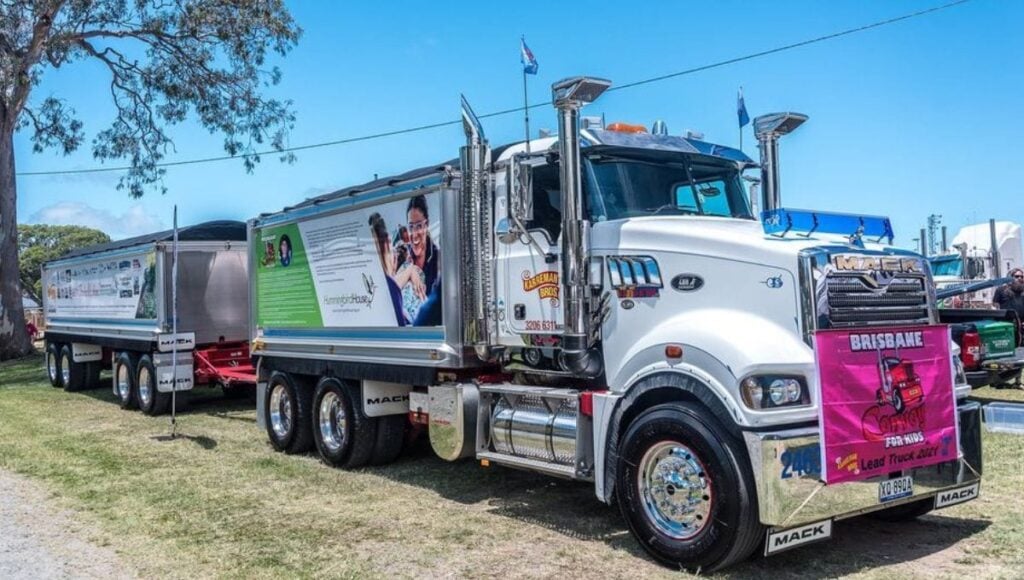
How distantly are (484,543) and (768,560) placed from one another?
1992 millimetres

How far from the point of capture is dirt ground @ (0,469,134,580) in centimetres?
589

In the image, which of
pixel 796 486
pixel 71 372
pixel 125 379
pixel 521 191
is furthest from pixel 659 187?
pixel 71 372

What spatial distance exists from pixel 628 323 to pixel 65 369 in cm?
1711

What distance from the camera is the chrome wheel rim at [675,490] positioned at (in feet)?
17.7

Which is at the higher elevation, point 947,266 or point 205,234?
point 205,234

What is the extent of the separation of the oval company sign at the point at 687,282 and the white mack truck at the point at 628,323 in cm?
2

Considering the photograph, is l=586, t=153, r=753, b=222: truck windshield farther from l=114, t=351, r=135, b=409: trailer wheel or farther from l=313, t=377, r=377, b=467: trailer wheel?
l=114, t=351, r=135, b=409: trailer wheel

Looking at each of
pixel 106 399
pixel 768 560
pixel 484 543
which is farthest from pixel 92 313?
pixel 768 560

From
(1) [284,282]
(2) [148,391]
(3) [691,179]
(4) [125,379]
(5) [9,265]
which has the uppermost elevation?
(5) [9,265]

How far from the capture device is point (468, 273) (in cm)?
763

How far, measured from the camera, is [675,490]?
5543 millimetres

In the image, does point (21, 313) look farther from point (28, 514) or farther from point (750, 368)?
point (750, 368)

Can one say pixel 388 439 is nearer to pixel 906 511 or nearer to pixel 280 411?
pixel 280 411

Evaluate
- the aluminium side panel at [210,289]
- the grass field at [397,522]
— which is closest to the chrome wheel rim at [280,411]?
the grass field at [397,522]
